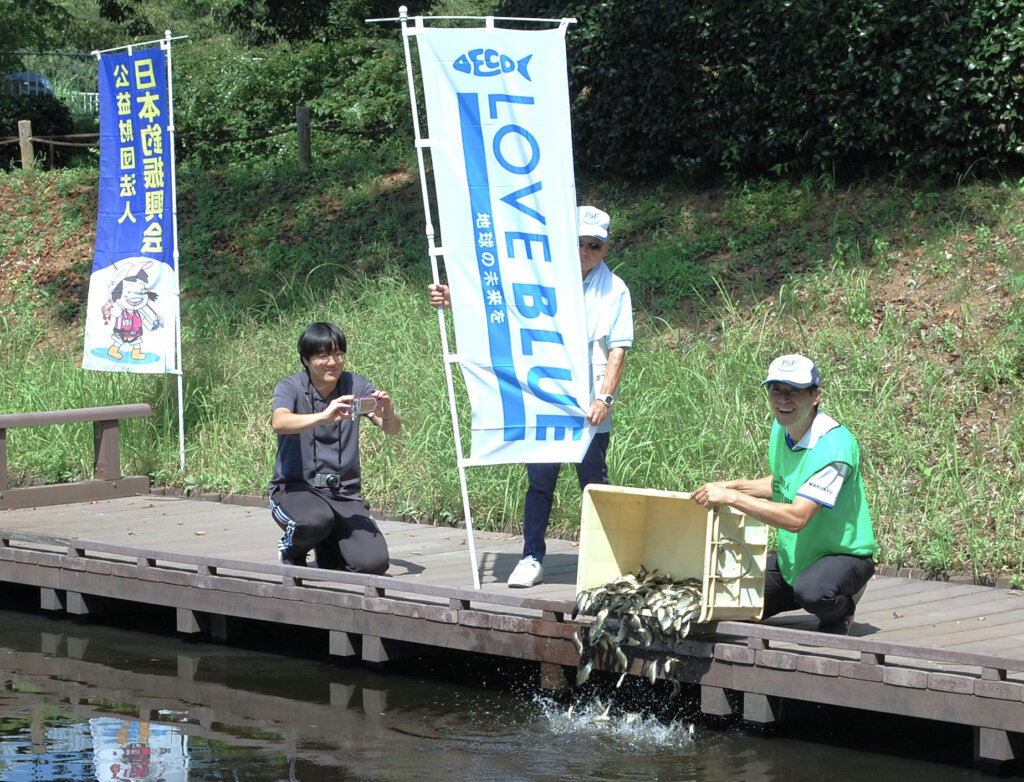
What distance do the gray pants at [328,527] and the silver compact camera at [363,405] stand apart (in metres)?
0.66

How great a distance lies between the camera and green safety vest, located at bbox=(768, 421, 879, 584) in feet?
19.9

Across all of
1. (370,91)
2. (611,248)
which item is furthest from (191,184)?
(611,248)

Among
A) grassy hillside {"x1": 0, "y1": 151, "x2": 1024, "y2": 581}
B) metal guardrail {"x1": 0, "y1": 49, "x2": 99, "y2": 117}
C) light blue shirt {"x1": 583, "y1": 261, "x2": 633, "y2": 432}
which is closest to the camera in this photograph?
light blue shirt {"x1": 583, "y1": 261, "x2": 633, "y2": 432}

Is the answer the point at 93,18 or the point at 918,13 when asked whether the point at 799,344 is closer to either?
the point at 918,13

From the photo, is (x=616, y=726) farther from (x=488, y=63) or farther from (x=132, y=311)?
(x=132, y=311)

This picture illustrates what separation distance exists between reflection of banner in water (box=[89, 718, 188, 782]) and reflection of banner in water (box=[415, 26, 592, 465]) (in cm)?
198

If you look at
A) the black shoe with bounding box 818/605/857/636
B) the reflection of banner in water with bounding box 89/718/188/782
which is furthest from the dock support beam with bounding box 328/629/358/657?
the black shoe with bounding box 818/605/857/636

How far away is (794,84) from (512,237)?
714cm

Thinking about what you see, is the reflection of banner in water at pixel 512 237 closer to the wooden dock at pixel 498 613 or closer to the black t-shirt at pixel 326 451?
the wooden dock at pixel 498 613

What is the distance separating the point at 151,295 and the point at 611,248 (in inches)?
187

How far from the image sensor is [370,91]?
22.9 m

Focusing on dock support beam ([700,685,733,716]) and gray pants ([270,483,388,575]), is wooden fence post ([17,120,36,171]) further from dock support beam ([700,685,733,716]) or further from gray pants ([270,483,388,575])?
dock support beam ([700,685,733,716])

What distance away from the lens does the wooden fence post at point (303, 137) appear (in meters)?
18.4

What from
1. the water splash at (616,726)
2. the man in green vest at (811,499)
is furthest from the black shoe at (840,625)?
the water splash at (616,726)
